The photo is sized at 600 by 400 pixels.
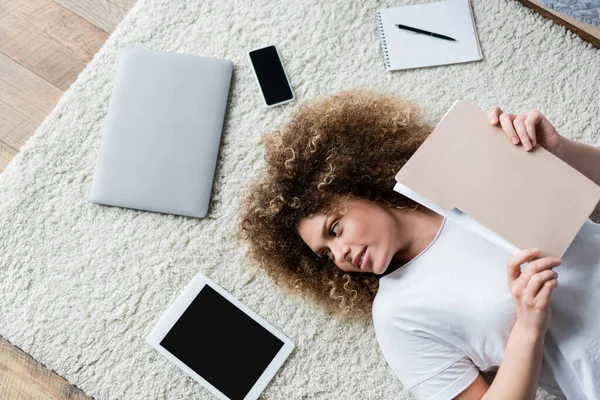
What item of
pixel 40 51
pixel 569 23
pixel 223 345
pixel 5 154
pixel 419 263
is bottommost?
pixel 223 345

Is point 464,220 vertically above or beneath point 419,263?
above

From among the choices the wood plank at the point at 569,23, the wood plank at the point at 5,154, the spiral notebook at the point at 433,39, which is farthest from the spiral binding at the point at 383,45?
the wood plank at the point at 5,154

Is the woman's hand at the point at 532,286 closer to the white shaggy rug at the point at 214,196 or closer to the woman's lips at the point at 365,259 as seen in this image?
the woman's lips at the point at 365,259

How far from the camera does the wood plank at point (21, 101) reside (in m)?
1.10

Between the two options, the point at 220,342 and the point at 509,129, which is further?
the point at 220,342

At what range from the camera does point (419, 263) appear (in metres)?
0.84

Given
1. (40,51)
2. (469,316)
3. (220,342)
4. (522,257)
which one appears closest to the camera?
(522,257)

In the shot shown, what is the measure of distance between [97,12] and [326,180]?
2.21 feet

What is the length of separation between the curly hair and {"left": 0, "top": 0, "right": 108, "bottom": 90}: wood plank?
1.52 feet

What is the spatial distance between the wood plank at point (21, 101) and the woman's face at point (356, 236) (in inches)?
25.7

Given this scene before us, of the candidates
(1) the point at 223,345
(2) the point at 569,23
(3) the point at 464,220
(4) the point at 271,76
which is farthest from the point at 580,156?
(1) the point at 223,345

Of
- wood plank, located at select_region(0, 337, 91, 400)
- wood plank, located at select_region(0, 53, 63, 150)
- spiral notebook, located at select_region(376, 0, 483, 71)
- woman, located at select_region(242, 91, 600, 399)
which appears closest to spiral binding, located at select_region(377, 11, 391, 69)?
spiral notebook, located at select_region(376, 0, 483, 71)

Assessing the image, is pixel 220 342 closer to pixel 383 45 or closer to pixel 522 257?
pixel 522 257

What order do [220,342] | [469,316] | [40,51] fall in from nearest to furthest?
1. [469,316]
2. [220,342]
3. [40,51]
